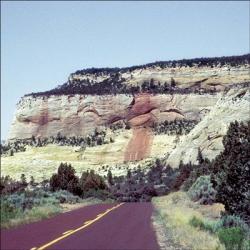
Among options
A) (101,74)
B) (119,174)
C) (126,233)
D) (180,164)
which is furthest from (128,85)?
(126,233)

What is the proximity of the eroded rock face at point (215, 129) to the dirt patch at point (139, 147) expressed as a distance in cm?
2663

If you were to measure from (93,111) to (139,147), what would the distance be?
2885cm

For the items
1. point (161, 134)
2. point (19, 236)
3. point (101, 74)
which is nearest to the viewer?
point (19, 236)

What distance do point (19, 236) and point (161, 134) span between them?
367ft

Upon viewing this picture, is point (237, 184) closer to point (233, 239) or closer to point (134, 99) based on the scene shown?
point (233, 239)

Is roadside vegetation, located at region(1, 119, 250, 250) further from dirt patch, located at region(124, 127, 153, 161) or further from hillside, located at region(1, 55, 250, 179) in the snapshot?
dirt patch, located at region(124, 127, 153, 161)

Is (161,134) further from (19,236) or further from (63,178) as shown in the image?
(19,236)

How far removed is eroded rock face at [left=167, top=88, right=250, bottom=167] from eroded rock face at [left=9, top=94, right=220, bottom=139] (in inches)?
1719

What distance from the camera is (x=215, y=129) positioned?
8856 cm

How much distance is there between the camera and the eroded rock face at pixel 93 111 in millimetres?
139875

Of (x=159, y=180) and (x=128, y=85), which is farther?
(x=128, y=85)

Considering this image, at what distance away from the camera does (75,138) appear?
139 meters

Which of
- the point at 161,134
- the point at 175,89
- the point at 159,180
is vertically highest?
the point at 175,89

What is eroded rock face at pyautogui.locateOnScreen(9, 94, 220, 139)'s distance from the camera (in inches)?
5507
